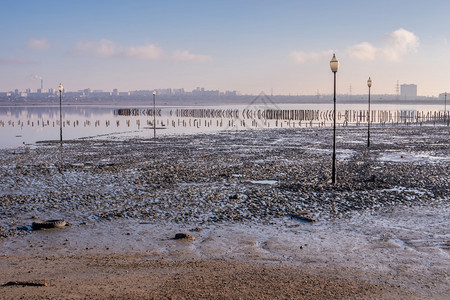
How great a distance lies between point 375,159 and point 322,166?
473 cm

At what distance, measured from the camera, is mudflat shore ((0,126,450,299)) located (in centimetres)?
824

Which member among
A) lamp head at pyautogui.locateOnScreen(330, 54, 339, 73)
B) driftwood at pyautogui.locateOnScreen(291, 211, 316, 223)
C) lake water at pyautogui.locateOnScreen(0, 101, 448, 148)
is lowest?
driftwood at pyautogui.locateOnScreen(291, 211, 316, 223)

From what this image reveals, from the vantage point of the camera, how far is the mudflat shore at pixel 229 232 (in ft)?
27.0

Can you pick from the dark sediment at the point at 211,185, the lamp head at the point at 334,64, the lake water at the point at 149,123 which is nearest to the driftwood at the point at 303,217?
the dark sediment at the point at 211,185

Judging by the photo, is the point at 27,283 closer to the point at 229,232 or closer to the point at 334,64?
the point at 229,232

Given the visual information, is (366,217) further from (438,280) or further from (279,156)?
(279,156)

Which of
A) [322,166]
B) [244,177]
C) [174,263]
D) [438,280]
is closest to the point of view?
[438,280]

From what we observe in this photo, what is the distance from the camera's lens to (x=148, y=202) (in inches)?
600

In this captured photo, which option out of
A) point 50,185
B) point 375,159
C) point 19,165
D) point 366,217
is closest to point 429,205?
point 366,217

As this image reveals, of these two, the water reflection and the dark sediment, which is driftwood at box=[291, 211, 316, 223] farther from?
the water reflection

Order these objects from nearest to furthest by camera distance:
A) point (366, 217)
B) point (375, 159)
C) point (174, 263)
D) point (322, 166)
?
point (174, 263), point (366, 217), point (322, 166), point (375, 159)

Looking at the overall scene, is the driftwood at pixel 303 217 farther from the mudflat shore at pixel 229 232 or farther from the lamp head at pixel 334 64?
the lamp head at pixel 334 64

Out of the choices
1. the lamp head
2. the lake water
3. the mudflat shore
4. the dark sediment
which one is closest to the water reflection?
the lake water

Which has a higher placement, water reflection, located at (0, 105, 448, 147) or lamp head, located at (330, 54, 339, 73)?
lamp head, located at (330, 54, 339, 73)
